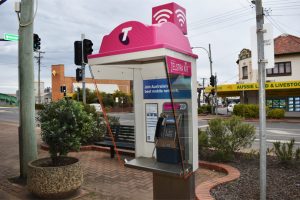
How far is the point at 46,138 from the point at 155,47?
2.94 m

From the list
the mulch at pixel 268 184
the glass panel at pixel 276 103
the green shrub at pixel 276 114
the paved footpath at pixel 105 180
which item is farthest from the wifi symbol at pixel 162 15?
the glass panel at pixel 276 103

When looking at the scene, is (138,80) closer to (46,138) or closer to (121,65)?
(121,65)

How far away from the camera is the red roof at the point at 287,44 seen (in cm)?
3150

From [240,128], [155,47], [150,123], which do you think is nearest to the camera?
[155,47]

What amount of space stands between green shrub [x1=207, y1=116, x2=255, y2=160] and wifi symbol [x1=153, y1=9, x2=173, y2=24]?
361cm

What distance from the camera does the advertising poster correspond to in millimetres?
4641

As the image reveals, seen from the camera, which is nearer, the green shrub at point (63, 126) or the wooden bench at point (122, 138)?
the green shrub at point (63, 126)

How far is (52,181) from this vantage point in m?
5.14

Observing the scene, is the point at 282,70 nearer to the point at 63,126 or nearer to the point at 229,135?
the point at 229,135

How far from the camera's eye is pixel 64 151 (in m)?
5.57

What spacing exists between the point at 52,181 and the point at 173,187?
6.95 feet

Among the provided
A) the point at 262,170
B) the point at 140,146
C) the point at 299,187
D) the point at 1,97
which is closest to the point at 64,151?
the point at 140,146

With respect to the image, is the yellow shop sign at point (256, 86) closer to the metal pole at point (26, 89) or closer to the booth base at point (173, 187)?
the metal pole at point (26, 89)

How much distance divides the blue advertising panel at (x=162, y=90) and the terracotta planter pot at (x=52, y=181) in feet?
6.32
